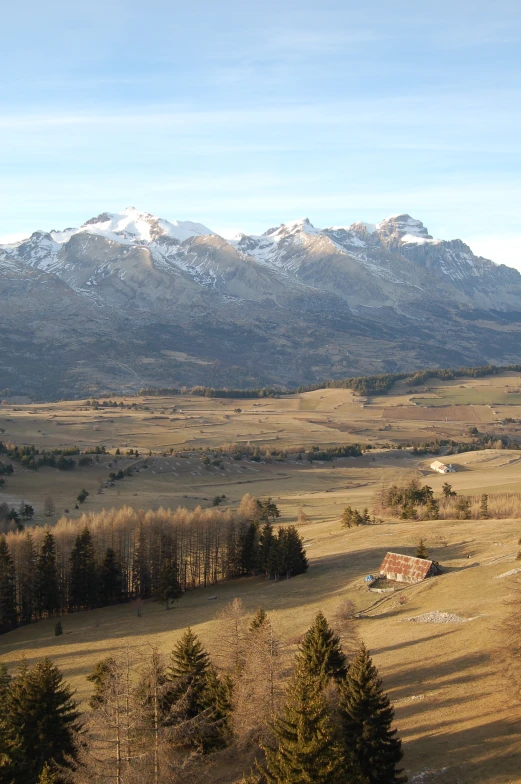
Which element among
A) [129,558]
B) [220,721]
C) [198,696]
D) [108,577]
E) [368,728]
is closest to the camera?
[368,728]

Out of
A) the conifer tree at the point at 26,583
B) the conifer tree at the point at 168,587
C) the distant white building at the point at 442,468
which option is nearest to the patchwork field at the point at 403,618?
the conifer tree at the point at 168,587

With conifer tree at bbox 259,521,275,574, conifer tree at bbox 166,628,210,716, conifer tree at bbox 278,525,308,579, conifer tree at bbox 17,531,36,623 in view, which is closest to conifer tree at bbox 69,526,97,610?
conifer tree at bbox 17,531,36,623

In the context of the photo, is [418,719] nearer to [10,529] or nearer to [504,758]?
[504,758]

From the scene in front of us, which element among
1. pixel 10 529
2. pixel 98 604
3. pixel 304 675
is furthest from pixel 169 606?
pixel 304 675

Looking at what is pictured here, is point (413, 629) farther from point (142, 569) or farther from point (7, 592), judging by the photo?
point (7, 592)

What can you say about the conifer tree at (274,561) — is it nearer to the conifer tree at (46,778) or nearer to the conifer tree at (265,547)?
the conifer tree at (265,547)

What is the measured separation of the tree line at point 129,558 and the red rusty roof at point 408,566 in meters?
13.3

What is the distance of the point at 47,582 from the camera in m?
80.7

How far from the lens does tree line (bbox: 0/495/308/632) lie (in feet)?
265

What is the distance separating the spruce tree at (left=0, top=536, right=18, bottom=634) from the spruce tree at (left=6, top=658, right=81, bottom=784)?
40551 millimetres

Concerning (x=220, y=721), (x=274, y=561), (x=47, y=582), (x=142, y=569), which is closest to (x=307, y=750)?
(x=220, y=721)

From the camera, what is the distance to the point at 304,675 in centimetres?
3394

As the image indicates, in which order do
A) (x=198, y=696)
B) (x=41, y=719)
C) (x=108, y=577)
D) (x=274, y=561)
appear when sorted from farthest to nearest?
(x=274, y=561), (x=108, y=577), (x=198, y=696), (x=41, y=719)

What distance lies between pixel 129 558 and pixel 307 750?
66659mm
